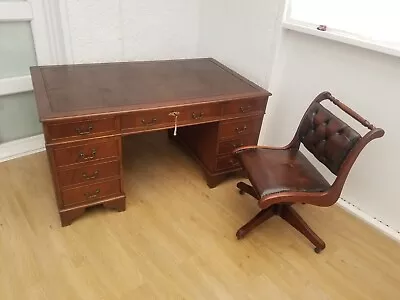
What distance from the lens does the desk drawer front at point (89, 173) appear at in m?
1.74

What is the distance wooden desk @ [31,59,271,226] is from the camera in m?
1.66

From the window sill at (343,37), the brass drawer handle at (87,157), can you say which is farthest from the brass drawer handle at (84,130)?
the window sill at (343,37)

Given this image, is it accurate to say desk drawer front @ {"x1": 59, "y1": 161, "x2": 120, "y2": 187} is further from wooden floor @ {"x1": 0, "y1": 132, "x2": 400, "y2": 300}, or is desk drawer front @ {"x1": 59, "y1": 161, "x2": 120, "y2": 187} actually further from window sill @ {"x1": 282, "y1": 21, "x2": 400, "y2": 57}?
window sill @ {"x1": 282, "y1": 21, "x2": 400, "y2": 57}

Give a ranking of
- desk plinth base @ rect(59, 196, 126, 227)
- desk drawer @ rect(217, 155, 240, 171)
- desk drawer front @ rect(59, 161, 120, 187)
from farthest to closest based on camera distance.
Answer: desk drawer @ rect(217, 155, 240, 171) < desk plinth base @ rect(59, 196, 126, 227) < desk drawer front @ rect(59, 161, 120, 187)

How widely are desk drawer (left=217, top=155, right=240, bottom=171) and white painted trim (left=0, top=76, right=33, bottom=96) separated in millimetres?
1378

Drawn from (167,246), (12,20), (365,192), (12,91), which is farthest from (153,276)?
(12,20)

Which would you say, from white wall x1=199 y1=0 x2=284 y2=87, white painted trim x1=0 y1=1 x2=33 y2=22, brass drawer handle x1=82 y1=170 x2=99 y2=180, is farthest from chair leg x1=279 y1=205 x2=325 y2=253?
white painted trim x1=0 y1=1 x2=33 y2=22

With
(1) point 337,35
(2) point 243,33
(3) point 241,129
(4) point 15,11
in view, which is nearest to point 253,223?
(3) point 241,129

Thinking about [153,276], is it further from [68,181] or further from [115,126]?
[115,126]

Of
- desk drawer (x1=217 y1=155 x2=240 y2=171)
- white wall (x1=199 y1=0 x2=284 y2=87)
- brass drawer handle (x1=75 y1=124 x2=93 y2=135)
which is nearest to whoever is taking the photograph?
brass drawer handle (x1=75 y1=124 x2=93 y2=135)

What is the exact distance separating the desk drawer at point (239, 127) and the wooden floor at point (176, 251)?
1.33 ft

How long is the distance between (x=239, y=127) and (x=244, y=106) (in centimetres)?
15

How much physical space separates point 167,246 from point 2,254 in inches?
32.4

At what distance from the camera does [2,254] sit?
170 cm
